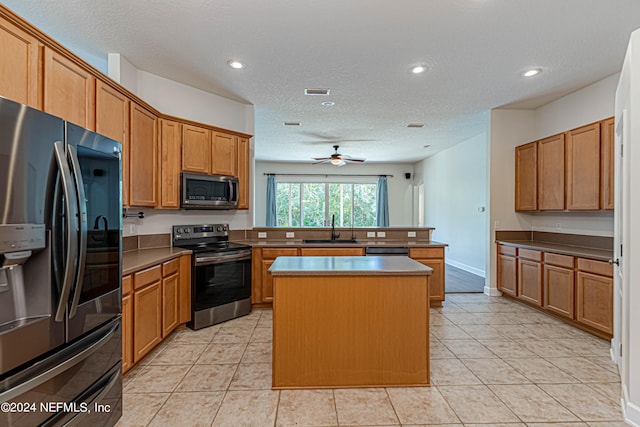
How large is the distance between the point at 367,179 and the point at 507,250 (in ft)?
18.2

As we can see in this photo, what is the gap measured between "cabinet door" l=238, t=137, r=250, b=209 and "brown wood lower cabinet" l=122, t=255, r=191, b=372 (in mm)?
1093

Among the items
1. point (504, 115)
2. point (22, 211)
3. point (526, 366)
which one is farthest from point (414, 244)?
point (22, 211)

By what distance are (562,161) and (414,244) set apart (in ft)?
6.76

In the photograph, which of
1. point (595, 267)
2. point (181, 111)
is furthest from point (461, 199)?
point (181, 111)

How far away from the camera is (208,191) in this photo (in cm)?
373

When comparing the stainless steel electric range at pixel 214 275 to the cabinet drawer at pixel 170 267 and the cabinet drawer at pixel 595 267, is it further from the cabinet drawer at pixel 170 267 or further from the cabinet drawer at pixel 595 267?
the cabinet drawer at pixel 595 267

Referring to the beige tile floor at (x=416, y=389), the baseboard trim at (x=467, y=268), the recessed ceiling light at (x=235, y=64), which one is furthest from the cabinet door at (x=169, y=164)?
the baseboard trim at (x=467, y=268)

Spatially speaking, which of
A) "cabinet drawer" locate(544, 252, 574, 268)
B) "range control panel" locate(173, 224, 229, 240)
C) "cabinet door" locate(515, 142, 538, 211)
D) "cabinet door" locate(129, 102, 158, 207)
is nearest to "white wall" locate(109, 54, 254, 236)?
"range control panel" locate(173, 224, 229, 240)

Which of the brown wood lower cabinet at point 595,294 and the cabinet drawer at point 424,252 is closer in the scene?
the brown wood lower cabinet at point 595,294

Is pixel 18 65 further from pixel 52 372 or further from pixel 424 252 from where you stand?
pixel 424 252

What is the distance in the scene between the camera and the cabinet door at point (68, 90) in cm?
200

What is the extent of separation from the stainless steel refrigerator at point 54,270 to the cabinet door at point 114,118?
3.45ft

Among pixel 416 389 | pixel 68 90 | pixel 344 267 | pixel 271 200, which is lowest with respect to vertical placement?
pixel 416 389

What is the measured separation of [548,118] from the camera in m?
4.46
